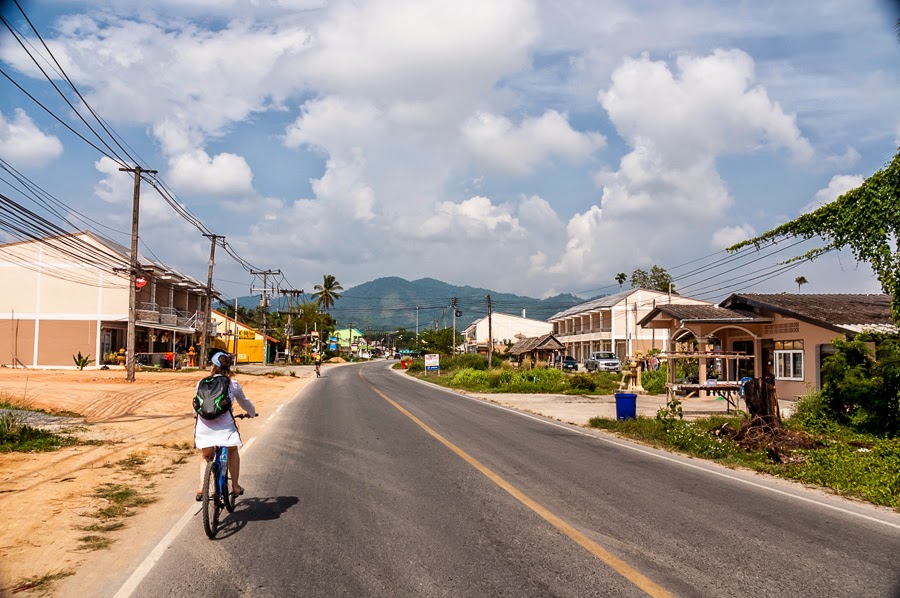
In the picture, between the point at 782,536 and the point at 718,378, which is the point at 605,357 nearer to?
the point at 718,378

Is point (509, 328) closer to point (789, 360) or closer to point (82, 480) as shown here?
point (789, 360)

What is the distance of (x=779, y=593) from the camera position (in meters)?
5.50

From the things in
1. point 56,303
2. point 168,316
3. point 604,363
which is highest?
point 56,303

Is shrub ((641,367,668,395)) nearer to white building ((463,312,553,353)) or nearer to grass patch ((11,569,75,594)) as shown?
grass patch ((11,569,75,594))

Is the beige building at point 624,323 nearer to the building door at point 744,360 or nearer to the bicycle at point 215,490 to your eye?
the building door at point 744,360

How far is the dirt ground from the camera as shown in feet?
21.5

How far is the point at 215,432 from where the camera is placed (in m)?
7.39

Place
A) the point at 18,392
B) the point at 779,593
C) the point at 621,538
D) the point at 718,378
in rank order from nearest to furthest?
the point at 779,593 → the point at 621,538 → the point at 18,392 → the point at 718,378

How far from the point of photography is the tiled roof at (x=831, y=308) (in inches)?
988

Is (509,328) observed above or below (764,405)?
above

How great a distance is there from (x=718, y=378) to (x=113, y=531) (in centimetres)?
3111

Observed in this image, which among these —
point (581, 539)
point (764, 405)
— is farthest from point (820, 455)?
point (581, 539)

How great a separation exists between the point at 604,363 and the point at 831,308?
1428 inches

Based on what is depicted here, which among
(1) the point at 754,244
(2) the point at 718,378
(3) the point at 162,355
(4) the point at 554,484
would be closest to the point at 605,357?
(2) the point at 718,378
